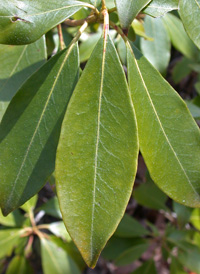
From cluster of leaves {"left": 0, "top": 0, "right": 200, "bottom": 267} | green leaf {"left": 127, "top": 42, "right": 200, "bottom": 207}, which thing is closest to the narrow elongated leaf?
cluster of leaves {"left": 0, "top": 0, "right": 200, "bottom": 267}

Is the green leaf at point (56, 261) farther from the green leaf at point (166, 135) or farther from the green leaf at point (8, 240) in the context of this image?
the green leaf at point (166, 135)

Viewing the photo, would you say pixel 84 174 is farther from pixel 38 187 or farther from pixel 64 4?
pixel 64 4

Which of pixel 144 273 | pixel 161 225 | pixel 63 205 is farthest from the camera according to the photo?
pixel 161 225

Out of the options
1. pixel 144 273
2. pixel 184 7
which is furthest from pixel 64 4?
pixel 144 273

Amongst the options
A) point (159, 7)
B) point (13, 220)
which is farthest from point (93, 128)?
point (13, 220)

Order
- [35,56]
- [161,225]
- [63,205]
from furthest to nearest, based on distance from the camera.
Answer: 1. [161,225]
2. [35,56]
3. [63,205]

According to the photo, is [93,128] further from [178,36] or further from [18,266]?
[18,266]
